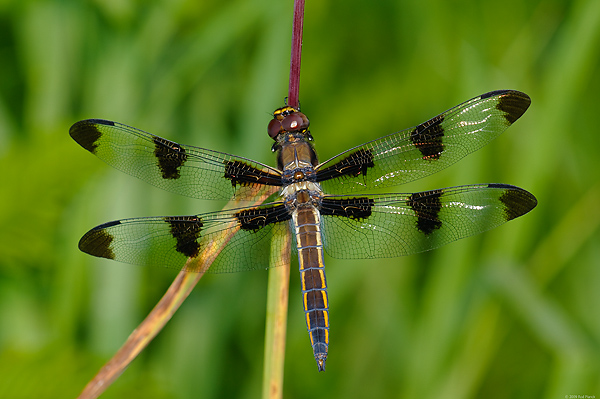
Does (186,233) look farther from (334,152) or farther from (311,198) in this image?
(334,152)

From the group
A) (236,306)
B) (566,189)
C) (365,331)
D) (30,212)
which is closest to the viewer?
(30,212)

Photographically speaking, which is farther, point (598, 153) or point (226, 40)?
point (598, 153)

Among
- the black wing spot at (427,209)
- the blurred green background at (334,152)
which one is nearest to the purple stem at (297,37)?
the black wing spot at (427,209)

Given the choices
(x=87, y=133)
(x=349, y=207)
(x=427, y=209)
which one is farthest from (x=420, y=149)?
(x=87, y=133)

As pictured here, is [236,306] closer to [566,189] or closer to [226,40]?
[226,40]

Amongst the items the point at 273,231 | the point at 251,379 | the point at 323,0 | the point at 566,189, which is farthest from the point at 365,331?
the point at 323,0

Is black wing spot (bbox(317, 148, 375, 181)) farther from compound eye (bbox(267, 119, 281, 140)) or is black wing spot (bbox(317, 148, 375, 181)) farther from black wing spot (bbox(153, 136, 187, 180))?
black wing spot (bbox(153, 136, 187, 180))
